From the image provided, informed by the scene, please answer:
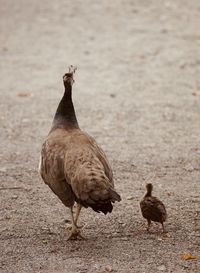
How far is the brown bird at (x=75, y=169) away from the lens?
5695 mm

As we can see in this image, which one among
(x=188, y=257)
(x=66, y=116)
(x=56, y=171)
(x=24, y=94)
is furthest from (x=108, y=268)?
(x=24, y=94)

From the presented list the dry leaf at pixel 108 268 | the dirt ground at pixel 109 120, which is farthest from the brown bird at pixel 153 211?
the dry leaf at pixel 108 268

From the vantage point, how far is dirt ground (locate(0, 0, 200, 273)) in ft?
20.4

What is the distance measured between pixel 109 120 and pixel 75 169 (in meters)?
4.52

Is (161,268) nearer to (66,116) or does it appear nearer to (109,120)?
(66,116)

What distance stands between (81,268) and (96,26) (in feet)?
37.1

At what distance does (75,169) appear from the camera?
599cm

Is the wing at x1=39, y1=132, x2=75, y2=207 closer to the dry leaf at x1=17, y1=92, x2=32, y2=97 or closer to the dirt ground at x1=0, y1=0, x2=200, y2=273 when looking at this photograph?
the dirt ground at x1=0, y1=0, x2=200, y2=273

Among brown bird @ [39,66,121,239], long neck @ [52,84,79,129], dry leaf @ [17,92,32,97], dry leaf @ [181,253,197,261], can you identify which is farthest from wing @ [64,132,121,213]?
dry leaf @ [17,92,32,97]

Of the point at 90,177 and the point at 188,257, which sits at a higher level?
the point at 90,177

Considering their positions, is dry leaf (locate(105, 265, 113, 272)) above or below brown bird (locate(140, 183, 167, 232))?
below

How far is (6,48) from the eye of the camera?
48.2 ft

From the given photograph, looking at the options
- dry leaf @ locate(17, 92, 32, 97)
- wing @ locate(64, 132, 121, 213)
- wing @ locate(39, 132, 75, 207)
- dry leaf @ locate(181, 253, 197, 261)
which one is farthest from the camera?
dry leaf @ locate(17, 92, 32, 97)

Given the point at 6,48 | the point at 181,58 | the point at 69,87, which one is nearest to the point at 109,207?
the point at 69,87
